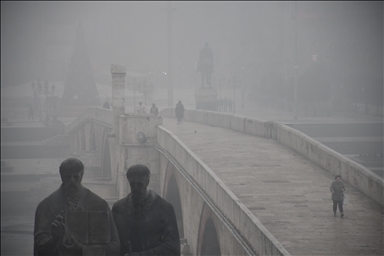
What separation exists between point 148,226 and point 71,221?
2.92ft

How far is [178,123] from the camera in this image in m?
39.0

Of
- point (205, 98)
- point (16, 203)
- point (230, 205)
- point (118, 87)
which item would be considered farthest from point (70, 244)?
point (205, 98)

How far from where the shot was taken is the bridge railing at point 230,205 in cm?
1319

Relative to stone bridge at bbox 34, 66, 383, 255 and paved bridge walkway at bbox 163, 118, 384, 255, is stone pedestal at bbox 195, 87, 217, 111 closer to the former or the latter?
Answer: stone bridge at bbox 34, 66, 383, 255

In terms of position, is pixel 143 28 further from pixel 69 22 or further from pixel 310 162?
pixel 310 162

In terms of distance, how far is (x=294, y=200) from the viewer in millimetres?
17453

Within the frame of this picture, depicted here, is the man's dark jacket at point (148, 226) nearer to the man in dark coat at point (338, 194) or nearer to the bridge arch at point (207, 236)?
the man in dark coat at point (338, 194)

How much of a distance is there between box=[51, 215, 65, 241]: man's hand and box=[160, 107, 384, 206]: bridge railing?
12.5 meters

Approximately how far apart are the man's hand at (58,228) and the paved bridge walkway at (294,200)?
8645 millimetres

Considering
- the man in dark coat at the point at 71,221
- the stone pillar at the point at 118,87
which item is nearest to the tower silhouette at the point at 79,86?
the stone pillar at the point at 118,87

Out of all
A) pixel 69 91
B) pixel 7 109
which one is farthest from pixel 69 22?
pixel 69 91

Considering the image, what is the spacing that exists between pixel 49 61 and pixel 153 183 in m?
109

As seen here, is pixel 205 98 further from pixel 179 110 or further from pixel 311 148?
pixel 311 148

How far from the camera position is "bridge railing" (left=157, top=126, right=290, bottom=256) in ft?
43.3
